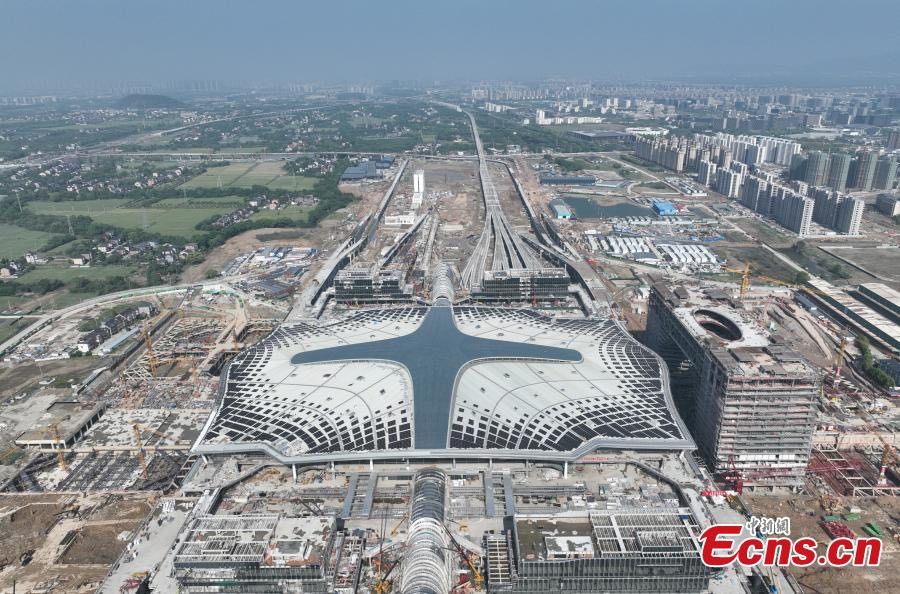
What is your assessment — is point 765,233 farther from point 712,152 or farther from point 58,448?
point 58,448

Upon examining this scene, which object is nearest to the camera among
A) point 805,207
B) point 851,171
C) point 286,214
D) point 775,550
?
point 775,550

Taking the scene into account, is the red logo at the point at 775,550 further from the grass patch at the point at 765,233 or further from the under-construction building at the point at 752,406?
the grass patch at the point at 765,233

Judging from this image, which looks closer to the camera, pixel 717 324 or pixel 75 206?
pixel 717 324

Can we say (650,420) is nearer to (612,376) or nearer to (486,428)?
(612,376)

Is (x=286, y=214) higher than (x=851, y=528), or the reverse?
(x=286, y=214)

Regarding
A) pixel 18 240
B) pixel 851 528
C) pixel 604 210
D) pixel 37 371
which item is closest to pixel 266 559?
pixel 851 528

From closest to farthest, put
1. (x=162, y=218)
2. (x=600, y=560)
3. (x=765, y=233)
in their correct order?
(x=600, y=560)
(x=765, y=233)
(x=162, y=218)

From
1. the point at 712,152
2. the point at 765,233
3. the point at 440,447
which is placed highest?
the point at 712,152

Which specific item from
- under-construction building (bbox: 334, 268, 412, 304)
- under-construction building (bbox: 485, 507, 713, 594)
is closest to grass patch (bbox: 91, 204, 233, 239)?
under-construction building (bbox: 334, 268, 412, 304)
